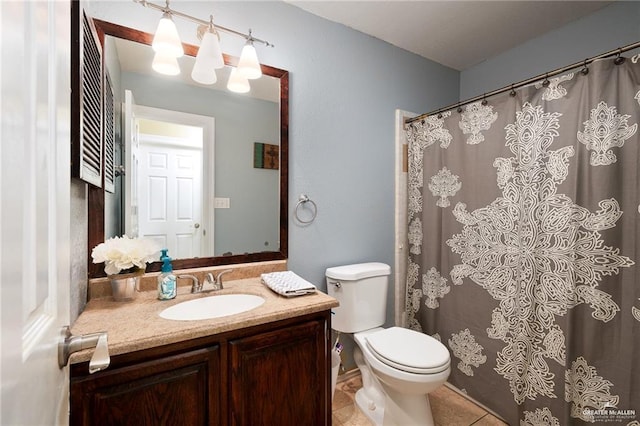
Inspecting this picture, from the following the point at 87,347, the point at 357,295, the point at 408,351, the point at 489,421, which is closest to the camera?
the point at 87,347

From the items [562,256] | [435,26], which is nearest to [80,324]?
[562,256]

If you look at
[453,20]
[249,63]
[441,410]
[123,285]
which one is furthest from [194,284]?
[453,20]

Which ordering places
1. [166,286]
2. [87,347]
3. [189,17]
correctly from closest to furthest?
1. [87,347]
2. [166,286]
3. [189,17]

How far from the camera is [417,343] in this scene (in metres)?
1.53

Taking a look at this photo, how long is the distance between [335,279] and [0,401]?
5.06 feet

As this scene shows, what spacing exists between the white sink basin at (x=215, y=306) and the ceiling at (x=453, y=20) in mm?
1719

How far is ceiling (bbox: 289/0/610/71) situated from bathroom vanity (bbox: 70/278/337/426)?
174 cm

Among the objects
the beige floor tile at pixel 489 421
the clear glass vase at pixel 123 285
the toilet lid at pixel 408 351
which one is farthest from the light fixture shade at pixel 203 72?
the beige floor tile at pixel 489 421

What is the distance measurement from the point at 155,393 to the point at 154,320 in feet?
0.75

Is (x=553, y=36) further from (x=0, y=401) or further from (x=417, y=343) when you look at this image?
(x=0, y=401)

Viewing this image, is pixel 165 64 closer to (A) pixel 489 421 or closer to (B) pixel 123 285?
(B) pixel 123 285

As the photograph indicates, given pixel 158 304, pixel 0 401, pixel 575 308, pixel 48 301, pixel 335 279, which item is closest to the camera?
pixel 0 401

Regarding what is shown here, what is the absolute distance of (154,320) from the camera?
1.00m

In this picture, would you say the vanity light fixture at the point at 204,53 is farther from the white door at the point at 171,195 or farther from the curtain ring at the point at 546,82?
the curtain ring at the point at 546,82
